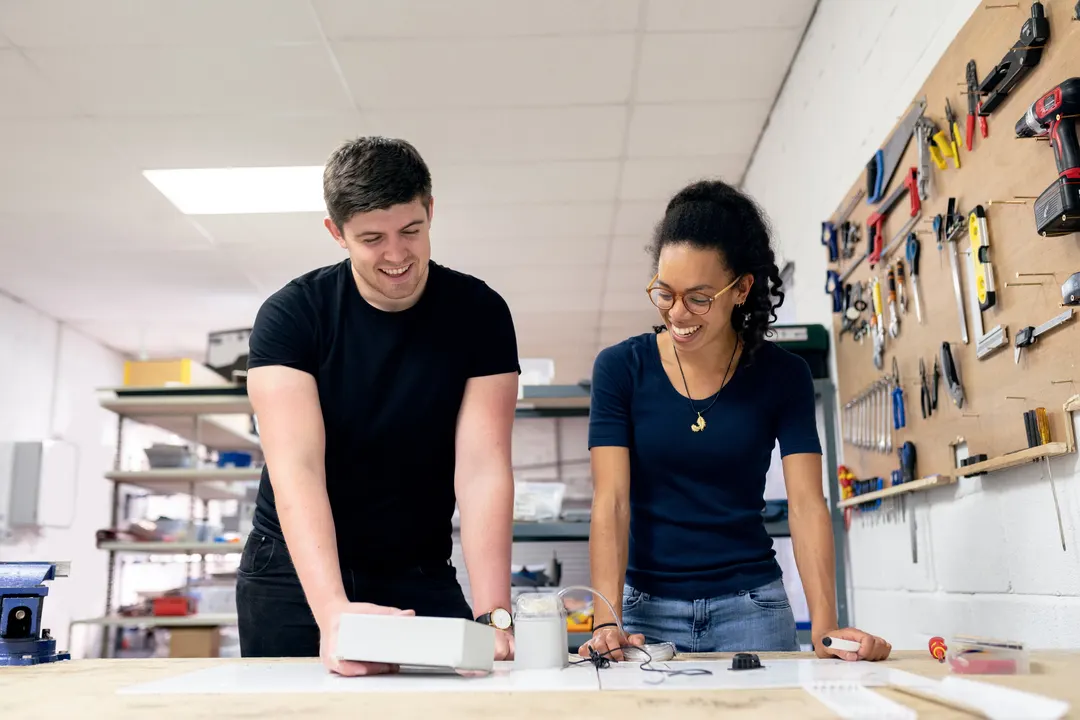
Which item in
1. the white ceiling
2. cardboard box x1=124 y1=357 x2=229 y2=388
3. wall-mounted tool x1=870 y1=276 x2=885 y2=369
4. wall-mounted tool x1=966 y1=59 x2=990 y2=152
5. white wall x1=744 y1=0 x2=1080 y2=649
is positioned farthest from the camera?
cardboard box x1=124 y1=357 x2=229 y2=388

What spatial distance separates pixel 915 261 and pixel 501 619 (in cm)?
118

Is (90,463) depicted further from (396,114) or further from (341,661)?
(341,661)

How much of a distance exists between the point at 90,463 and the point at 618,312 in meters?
3.77

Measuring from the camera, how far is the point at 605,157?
12.4 feet

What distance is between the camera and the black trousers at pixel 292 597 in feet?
4.35

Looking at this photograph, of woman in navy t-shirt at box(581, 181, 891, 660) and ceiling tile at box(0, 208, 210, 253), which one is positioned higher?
ceiling tile at box(0, 208, 210, 253)

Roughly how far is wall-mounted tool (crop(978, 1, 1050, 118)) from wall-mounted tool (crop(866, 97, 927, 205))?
1.13ft

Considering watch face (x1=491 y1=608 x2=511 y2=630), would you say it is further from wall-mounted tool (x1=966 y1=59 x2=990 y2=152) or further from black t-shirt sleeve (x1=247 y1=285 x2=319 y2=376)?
wall-mounted tool (x1=966 y1=59 x2=990 y2=152)

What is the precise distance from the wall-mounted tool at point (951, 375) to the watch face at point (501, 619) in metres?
0.96

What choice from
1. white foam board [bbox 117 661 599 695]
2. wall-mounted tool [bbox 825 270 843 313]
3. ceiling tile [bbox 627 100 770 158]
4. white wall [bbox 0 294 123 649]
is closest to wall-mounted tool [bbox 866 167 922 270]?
wall-mounted tool [bbox 825 270 843 313]

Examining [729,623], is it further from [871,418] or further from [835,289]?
[835,289]

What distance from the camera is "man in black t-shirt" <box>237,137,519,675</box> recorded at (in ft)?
4.19

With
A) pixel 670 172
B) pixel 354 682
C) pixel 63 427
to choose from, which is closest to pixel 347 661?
pixel 354 682

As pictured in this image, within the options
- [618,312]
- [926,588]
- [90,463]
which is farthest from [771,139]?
[90,463]
